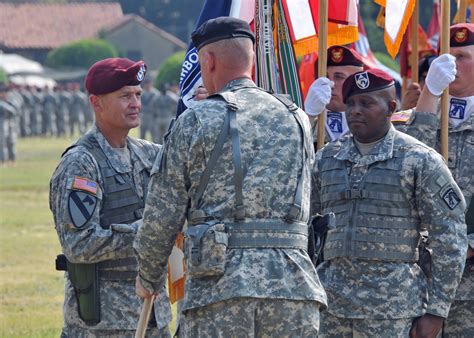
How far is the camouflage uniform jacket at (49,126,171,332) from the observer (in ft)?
21.0

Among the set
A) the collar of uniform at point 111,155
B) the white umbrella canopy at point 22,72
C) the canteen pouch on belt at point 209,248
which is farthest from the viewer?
the white umbrella canopy at point 22,72

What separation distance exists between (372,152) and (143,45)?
87.3 meters

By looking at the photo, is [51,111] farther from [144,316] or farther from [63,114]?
[144,316]

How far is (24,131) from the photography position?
45.1m

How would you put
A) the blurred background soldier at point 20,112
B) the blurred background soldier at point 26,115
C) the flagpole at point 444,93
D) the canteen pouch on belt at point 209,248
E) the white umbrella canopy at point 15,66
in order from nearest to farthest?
the canteen pouch on belt at point 209,248
the flagpole at point 444,93
the blurred background soldier at point 20,112
the blurred background soldier at point 26,115
the white umbrella canopy at point 15,66

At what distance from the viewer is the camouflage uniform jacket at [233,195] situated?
17.1ft

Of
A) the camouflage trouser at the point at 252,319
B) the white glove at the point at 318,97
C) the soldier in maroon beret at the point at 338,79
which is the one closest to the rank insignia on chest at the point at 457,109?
the white glove at the point at 318,97

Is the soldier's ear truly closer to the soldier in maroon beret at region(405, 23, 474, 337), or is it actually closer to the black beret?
the black beret

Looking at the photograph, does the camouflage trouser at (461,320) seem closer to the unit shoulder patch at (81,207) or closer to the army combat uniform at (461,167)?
the army combat uniform at (461,167)

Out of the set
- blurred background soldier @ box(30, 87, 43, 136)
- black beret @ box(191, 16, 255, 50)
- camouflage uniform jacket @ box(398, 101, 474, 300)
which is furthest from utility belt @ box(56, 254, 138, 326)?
blurred background soldier @ box(30, 87, 43, 136)

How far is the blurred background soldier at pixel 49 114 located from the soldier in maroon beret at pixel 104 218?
39.6 metres

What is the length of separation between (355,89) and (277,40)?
1.83 meters

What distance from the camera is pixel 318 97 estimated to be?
7.17 m

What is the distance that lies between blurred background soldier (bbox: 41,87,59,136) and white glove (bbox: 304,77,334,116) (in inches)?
1552
